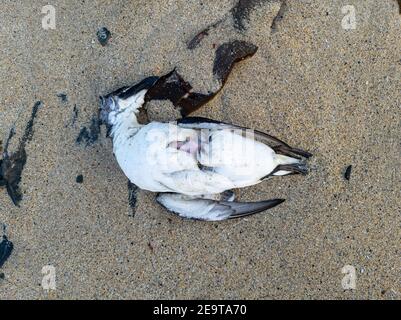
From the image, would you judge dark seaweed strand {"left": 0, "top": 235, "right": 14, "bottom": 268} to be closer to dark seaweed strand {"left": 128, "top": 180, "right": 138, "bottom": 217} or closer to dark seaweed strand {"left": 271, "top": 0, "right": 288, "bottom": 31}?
dark seaweed strand {"left": 128, "top": 180, "right": 138, "bottom": 217}

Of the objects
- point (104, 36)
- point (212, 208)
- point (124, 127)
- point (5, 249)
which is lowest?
point (5, 249)

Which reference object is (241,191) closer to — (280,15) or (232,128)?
(232,128)

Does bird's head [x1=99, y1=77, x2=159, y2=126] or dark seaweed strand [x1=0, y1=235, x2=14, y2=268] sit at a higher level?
bird's head [x1=99, y1=77, x2=159, y2=126]

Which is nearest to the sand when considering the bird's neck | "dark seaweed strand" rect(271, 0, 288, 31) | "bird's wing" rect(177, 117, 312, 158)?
"dark seaweed strand" rect(271, 0, 288, 31)

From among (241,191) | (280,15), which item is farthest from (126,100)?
(280,15)

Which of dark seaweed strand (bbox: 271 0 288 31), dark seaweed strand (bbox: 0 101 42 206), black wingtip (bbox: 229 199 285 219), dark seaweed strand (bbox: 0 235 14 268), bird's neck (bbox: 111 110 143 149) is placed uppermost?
dark seaweed strand (bbox: 271 0 288 31)

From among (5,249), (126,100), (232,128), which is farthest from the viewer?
(5,249)
